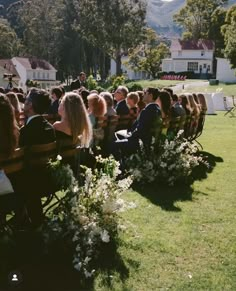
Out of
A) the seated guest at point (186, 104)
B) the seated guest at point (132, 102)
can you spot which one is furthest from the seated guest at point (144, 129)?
the seated guest at point (186, 104)

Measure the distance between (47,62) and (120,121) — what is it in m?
72.4

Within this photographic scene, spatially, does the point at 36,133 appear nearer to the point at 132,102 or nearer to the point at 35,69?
the point at 132,102

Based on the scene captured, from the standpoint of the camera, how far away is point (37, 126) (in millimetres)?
5434

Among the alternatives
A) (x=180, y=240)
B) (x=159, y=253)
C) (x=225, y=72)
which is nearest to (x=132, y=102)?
(x=180, y=240)

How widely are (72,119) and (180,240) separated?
6.36ft

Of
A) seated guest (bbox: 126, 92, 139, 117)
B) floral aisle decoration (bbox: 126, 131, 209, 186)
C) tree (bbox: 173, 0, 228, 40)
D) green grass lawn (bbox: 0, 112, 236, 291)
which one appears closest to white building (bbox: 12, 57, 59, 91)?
tree (bbox: 173, 0, 228, 40)

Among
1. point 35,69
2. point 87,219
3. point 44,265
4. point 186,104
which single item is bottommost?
point 35,69

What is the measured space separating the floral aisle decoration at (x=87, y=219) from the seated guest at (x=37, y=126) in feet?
1.11

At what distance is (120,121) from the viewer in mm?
10336

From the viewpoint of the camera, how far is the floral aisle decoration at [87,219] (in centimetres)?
513

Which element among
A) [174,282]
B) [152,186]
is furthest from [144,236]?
[152,186]

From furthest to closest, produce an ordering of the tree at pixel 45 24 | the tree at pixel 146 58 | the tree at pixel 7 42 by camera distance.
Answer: the tree at pixel 7 42 → the tree at pixel 45 24 → the tree at pixel 146 58

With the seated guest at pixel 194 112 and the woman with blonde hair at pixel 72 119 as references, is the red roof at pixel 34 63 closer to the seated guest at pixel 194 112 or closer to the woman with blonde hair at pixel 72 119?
the seated guest at pixel 194 112

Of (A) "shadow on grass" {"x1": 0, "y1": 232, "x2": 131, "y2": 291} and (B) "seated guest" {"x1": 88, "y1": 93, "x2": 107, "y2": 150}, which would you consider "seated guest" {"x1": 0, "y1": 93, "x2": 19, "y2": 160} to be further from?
(B) "seated guest" {"x1": 88, "y1": 93, "x2": 107, "y2": 150}
